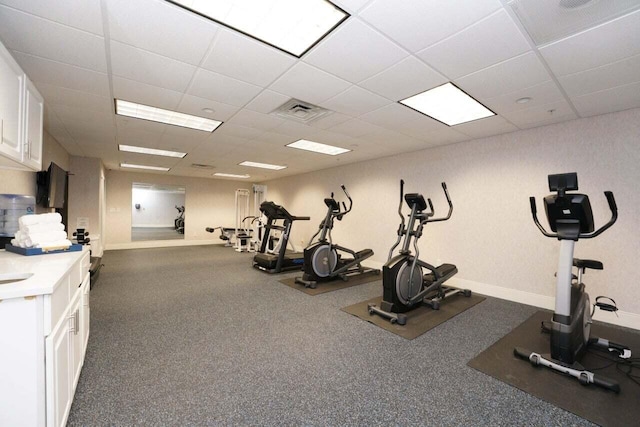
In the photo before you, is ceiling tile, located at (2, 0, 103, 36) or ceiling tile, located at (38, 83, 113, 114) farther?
ceiling tile, located at (38, 83, 113, 114)

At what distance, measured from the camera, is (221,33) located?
73.8 inches

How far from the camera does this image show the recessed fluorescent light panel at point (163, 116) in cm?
329

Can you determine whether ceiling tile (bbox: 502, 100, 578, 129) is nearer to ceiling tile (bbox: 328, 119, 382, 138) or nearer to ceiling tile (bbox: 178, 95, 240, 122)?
ceiling tile (bbox: 328, 119, 382, 138)

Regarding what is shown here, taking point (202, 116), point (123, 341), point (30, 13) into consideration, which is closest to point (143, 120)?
point (202, 116)

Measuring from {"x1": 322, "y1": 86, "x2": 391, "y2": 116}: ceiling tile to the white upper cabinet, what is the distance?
2.54 metres

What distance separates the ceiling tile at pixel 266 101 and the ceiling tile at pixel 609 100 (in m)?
3.16

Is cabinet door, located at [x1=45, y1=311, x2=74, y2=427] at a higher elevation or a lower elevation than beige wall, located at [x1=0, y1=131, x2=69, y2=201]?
lower

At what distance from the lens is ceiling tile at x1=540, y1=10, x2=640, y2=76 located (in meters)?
1.76

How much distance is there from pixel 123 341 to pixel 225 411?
1508 mm

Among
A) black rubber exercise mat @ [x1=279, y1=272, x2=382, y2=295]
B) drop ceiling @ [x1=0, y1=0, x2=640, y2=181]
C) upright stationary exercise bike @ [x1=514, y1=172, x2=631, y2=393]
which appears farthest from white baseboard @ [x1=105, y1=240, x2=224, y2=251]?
upright stationary exercise bike @ [x1=514, y1=172, x2=631, y2=393]

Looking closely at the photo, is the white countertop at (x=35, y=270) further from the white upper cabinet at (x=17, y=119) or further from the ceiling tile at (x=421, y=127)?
the ceiling tile at (x=421, y=127)

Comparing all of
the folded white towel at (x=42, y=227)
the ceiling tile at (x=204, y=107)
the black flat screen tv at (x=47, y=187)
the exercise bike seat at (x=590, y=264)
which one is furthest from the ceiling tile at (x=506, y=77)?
the black flat screen tv at (x=47, y=187)

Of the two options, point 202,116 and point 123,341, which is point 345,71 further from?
point 123,341

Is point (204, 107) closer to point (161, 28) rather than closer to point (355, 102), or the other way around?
point (161, 28)
